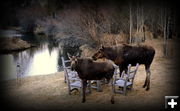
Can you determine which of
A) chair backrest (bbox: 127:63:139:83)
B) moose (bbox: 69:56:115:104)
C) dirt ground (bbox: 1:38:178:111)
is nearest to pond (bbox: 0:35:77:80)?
dirt ground (bbox: 1:38:178:111)

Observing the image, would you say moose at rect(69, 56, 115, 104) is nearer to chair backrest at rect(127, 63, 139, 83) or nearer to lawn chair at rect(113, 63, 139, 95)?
lawn chair at rect(113, 63, 139, 95)

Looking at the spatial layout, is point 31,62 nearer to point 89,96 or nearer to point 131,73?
point 89,96

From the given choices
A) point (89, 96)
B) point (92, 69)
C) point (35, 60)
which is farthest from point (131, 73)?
point (35, 60)

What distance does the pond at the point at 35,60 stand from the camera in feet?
42.0

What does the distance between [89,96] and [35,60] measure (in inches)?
389

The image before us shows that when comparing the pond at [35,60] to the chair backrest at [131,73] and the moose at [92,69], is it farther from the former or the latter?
the chair backrest at [131,73]

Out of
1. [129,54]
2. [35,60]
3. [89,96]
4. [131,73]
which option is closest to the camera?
[89,96]

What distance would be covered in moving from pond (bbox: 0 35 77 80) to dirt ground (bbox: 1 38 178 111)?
276cm

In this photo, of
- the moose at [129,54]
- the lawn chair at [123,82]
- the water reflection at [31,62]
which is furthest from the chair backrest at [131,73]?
the water reflection at [31,62]

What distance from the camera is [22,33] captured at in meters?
25.2

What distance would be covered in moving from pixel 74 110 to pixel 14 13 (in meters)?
16.2

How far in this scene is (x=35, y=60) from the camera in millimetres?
15938

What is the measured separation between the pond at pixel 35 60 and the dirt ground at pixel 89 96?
2.76m

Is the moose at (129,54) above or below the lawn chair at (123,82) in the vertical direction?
above
